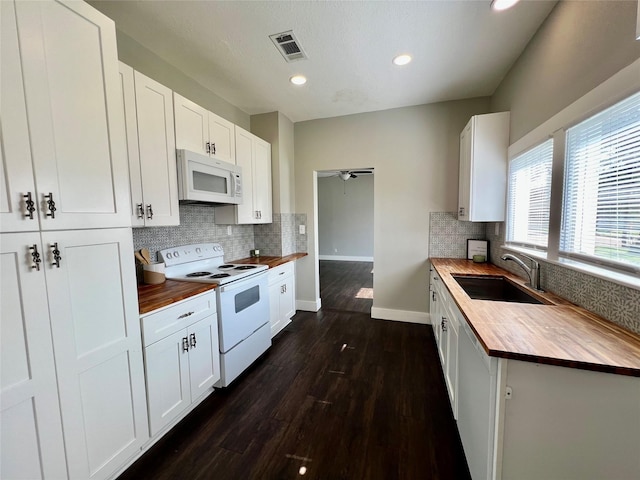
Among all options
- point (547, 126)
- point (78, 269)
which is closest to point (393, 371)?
point (547, 126)

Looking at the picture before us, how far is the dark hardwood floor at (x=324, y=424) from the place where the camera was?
4.81ft

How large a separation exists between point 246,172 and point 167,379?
2135 mm

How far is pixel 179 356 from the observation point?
1731 mm

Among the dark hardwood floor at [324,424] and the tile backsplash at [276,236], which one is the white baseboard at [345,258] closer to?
the tile backsplash at [276,236]

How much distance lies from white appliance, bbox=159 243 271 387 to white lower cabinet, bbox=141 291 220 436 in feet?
0.29

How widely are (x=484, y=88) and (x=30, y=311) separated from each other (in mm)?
4005

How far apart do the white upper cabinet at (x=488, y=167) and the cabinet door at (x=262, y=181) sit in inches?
93.3

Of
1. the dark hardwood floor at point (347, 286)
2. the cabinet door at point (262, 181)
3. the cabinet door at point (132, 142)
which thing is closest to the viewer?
the cabinet door at point (132, 142)

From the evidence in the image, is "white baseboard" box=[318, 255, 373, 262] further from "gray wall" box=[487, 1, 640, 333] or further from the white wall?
"gray wall" box=[487, 1, 640, 333]

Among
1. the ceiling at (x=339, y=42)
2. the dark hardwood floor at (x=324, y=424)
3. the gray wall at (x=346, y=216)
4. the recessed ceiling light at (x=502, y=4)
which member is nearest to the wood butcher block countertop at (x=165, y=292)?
the dark hardwood floor at (x=324, y=424)

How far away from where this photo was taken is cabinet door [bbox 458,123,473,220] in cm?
263

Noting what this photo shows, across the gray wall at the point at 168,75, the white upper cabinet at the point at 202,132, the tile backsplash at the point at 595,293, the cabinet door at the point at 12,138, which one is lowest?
the tile backsplash at the point at 595,293

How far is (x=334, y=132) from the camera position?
11.8 feet

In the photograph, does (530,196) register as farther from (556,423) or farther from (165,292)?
(165,292)
